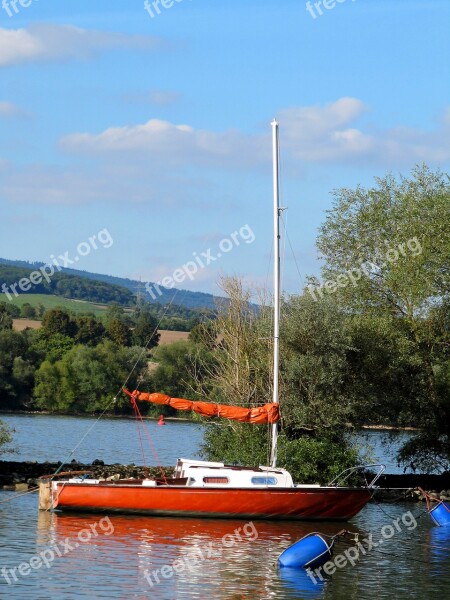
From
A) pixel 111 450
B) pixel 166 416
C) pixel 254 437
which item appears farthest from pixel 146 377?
pixel 254 437

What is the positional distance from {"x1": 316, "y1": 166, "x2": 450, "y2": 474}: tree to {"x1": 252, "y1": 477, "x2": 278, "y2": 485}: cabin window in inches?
437

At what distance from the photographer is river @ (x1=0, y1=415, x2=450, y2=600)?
25.0 metres

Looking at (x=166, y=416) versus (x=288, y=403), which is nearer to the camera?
(x=288, y=403)

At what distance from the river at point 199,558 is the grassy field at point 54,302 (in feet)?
429

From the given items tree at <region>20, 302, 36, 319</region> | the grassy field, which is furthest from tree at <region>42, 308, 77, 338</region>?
the grassy field

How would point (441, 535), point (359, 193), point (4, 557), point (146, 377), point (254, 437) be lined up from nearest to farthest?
point (4, 557), point (441, 535), point (254, 437), point (359, 193), point (146, 377)

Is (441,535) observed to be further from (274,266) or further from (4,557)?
(4,557)

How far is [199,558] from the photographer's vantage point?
28.9 m

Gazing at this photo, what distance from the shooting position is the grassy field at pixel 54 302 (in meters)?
170

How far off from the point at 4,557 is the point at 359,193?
2715 cm

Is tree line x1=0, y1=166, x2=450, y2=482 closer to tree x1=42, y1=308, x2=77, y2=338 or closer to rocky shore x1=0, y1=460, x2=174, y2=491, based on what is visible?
rocky shore x1=0, y1=460, x2=174, y2=491

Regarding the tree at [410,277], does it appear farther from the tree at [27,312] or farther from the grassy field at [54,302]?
the grassy field at [54,302]

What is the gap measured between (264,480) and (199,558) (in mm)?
6436

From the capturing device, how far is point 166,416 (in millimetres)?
107188
